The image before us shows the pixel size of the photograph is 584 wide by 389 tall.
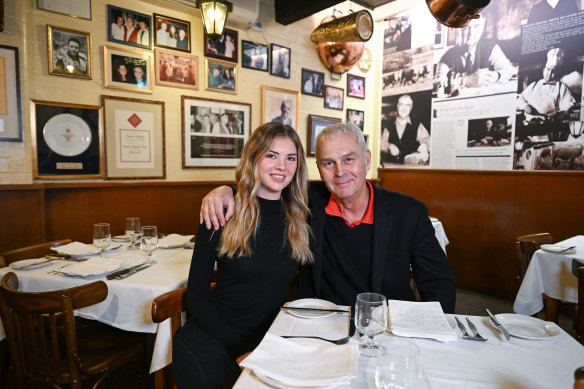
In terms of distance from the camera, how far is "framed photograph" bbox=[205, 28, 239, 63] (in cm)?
383

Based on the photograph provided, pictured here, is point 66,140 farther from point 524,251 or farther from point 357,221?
point 524,251

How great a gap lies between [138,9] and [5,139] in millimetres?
1709

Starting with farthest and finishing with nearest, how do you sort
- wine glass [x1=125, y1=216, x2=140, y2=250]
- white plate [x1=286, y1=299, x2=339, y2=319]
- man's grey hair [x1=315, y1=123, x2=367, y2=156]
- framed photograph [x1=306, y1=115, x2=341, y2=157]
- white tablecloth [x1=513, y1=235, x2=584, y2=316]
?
A: framed photograph [x1=306, y1=115, x2=341, y2=157] < white tablecloth [x1=513, y1=235, x2=584, y2=316] < wine glass [x1=125, y1=216, x2=140, y2=250] < man's grey hair [x1=315, y1=123, x2=367, y2=156] < white plate [x1=286, y1=299, x2=339, y2=319]

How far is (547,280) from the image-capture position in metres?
2.65

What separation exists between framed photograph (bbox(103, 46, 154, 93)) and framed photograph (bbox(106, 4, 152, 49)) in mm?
95

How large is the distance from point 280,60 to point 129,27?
1.85 m

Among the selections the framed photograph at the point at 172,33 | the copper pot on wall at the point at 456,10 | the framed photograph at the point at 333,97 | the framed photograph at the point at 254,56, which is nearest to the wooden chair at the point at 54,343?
the framed photograph at the point at 172,33

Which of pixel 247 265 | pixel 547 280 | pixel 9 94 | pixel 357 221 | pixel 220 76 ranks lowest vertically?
pixel 547 280

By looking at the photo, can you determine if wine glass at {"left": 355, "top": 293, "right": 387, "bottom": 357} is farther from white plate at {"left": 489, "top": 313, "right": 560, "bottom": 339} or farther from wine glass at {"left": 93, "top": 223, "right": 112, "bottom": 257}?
wine glass at {"left": 93, "top": 223, "right": 112, "bottom": 257}

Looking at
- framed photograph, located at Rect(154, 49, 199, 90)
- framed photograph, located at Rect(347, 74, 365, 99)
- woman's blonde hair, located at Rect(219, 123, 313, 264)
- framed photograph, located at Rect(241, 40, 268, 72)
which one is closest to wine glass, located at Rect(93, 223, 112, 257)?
woman's blonde hair, located at Rect(219, 123, 313, 264)

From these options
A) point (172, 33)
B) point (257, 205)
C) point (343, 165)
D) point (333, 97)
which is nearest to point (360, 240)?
point (343, 165)

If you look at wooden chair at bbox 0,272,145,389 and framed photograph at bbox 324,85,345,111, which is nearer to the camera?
wooden chair at bbox 0,272,145,389

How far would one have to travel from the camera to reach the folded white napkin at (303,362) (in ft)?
2.70

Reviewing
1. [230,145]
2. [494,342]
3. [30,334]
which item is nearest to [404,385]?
[494,342]
